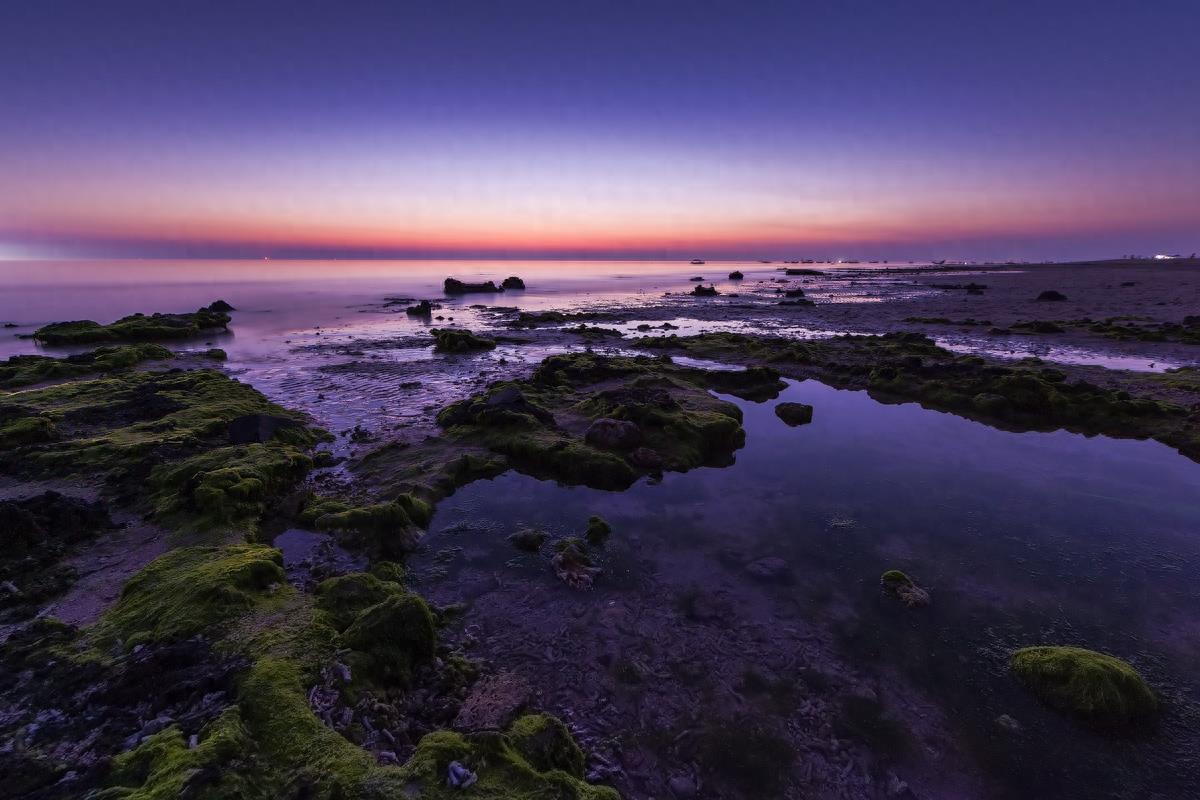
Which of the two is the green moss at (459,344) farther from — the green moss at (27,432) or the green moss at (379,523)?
the green moss at (379,523)

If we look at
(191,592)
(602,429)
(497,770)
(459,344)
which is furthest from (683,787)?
(459,344)

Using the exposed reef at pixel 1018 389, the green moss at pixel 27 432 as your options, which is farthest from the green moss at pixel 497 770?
the exposed reef at pixel 1018 389

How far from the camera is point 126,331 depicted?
1506 inches

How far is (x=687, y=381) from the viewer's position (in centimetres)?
2378

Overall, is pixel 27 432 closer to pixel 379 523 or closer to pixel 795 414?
pixel 379 523

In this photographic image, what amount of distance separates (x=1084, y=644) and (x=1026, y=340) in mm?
33819

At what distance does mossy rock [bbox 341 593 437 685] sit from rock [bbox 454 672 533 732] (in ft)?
3.15

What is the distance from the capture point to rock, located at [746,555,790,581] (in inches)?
369

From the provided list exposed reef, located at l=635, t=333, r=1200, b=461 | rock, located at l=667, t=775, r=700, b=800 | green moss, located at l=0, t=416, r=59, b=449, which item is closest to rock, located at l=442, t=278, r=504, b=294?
exposed reef, located at l=635, t=333, r=1200, b=461

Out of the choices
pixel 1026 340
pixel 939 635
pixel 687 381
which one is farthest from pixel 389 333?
pixel 1026 340

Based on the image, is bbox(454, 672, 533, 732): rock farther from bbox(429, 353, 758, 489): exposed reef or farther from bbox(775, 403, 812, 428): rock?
bbox(775, 403, 812, 428): rock

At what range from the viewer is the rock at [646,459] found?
1440 cm

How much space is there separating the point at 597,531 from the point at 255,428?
11531 mm

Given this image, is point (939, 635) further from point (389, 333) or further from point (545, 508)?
point (389, 333)
